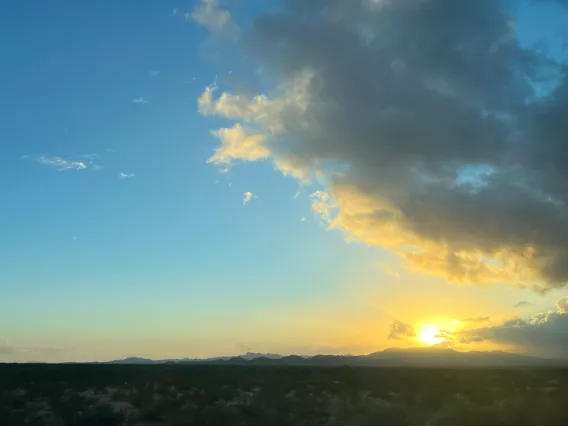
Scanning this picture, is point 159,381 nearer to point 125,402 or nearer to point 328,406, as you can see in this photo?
point 125,402

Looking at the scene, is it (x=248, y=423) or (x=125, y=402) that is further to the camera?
(x=125, y=402)

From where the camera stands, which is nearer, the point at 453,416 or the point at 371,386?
the point at 453,416

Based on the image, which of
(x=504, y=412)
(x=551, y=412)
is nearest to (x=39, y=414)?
(x=504, y=412)

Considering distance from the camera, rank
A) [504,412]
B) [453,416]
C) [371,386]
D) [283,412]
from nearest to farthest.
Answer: [453,416] < [504,412] < [283,412] < [371,386]

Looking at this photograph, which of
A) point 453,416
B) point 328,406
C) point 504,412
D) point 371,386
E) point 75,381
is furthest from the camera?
point 75,381

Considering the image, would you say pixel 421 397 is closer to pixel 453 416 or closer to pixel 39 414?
pixel 453 416

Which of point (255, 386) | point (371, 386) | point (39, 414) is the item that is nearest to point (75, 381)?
point (255, 386)

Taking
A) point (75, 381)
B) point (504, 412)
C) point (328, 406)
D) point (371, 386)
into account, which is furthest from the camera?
point (75, 381)

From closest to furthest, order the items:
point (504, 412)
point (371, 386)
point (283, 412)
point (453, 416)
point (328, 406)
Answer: point (453, 416) < point (504, 412) < point (283, 412) < point (328, 406) < point (371, 386)
